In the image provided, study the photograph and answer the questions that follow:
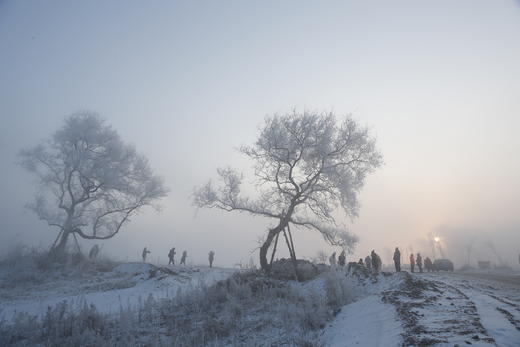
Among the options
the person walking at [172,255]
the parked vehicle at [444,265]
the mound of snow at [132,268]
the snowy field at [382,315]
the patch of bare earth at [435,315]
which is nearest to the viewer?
the patch of bare earth at [435,315]

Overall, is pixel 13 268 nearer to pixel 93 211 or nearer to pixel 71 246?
pixel 71 246

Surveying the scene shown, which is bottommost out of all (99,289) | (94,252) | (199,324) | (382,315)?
(199,324)

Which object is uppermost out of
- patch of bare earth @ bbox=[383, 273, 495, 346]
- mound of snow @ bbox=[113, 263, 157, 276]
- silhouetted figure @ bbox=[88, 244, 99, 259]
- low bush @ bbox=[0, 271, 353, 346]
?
silhouetted figure @ bbox=[88, 244, 99, 259]

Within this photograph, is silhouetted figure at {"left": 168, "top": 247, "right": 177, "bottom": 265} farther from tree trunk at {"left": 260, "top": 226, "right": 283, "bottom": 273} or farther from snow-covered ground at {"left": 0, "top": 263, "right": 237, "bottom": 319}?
tree trunk at {"left": 260, "top": 226, "right": 283, "bottom": 273}

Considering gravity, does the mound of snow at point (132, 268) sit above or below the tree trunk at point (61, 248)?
below

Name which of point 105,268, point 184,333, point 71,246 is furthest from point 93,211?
point 184,333

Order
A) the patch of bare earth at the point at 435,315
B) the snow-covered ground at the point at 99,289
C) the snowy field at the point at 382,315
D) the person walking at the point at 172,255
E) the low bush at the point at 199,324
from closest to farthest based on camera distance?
the patch of bare earth at the point at 435,315 → the snowy field at the point at 382,315 → the low bush at the point at 199,324 → the snow-covered ground at the point at 99,289 → the person walking at the point at 172,255

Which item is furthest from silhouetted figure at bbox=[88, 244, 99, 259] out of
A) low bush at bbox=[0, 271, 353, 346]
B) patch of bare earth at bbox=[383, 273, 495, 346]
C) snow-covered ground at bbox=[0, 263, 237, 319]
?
patch of bare earth at bbox=[383, 273, 495, 346]

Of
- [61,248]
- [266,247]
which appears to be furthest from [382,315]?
[61,248]

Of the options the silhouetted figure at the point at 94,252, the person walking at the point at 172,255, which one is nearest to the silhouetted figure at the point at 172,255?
the person walking at the point at 172,255

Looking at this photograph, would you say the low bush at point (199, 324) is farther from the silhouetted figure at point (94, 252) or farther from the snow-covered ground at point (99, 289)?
the silhouetted figure at point (94, 252)

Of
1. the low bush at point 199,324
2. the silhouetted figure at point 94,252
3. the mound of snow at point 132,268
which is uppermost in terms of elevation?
the silhouetted figure at point 94,252

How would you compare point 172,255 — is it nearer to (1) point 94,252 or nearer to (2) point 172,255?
(2) point 172,255

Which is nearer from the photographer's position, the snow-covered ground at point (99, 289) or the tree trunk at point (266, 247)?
the snow-covered ground at point (99, 289)
